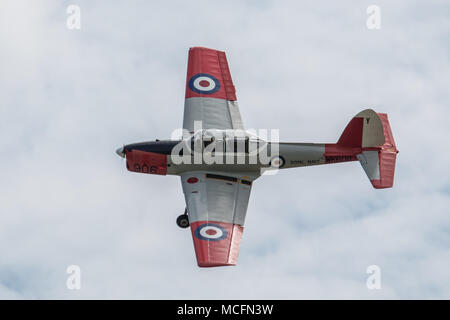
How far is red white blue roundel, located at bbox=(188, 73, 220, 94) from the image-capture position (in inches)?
1215

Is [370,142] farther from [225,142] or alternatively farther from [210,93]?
[210,93]

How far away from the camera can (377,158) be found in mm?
Result: 28516

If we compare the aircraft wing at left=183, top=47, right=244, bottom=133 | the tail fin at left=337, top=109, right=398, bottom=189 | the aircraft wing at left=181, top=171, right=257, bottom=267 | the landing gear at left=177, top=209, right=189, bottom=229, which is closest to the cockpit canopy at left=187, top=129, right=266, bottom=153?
the aircraft wing at left=181, top=171, right=257, bottom=267

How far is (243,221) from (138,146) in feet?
15.1

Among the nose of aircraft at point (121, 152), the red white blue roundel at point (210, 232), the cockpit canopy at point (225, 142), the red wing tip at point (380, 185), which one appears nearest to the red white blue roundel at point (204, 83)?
the cockpit canopy at point (225, 142)

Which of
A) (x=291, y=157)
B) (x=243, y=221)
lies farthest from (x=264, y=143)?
(x=243, y=221)

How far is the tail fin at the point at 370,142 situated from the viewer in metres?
28.4

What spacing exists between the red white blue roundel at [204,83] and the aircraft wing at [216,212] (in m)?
3.96

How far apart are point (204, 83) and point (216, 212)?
243 inches

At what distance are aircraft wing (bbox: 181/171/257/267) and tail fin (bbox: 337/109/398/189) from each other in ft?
12.2

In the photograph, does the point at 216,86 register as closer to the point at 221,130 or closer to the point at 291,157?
the point at 221,130

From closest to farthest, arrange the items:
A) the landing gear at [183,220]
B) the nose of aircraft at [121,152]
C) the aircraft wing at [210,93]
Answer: the landing gear at [183,220]
the nose of aircraft at [121,152]
the aircraft wing at [210,93]

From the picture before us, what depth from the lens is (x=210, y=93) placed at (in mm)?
30750

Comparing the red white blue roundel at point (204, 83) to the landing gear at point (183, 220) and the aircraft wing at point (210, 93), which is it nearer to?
the aircraft wing at point (210, 93)
